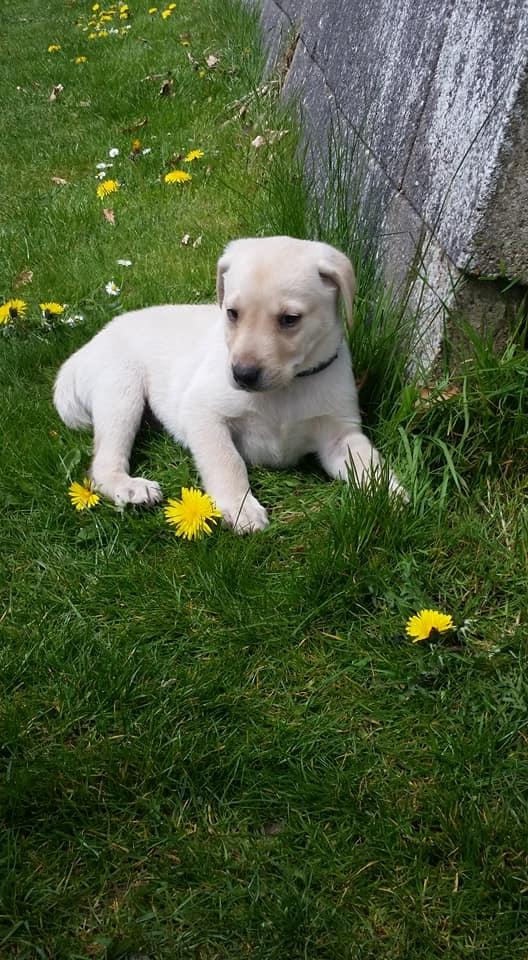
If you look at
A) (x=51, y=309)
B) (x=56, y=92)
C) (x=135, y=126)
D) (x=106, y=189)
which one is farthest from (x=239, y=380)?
(x=56, y=92)

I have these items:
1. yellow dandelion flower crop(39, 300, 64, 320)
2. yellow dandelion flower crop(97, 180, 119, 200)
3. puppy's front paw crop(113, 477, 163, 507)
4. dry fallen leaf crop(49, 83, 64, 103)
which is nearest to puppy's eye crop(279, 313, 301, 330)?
puppy's front paw crop(113, 477, 163, 507)

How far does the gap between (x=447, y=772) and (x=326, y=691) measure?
355 mm

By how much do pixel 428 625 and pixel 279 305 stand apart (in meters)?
1.01

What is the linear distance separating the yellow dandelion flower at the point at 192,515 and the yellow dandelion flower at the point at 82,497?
0.82 feet

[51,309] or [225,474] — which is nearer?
[225,474]

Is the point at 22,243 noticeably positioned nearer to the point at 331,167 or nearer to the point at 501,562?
the point at 331,167

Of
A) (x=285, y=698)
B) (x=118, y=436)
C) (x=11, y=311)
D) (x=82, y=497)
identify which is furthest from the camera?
(x=11, y=311)

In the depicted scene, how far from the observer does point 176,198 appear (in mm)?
4785

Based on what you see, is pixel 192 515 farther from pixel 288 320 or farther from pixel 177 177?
pixel 177 177

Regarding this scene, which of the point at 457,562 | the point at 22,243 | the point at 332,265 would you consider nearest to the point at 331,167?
the point at 332,265

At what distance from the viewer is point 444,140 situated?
2549 mm

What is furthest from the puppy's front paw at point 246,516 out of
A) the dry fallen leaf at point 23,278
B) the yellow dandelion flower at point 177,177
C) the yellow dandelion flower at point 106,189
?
the yellow dandelion flower at point 106,189

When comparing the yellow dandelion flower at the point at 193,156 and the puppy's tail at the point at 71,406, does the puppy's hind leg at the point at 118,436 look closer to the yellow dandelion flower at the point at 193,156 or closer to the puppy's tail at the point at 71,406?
the puppy's tail at the point at 71,406

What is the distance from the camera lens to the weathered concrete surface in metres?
2.25
